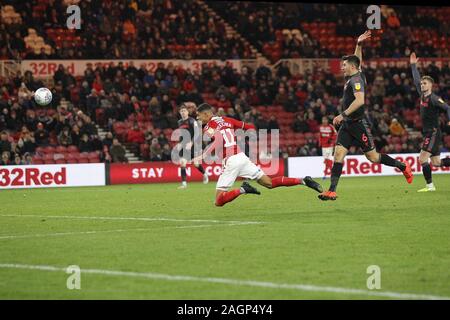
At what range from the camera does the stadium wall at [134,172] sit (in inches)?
1102

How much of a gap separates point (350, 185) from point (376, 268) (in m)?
16.0

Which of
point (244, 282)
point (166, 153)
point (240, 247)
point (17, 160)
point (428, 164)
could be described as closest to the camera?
point (244, 282)

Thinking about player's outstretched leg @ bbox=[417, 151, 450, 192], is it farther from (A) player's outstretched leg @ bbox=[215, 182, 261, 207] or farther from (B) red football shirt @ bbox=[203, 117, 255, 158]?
(B) red football shirt @ bbox=[203, 117, 255, 158]

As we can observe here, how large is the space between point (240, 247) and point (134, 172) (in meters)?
19.5

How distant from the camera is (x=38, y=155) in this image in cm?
2961

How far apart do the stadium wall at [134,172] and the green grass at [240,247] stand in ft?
30.3

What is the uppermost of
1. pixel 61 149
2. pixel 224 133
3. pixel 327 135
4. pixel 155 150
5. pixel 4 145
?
pixel 224 133

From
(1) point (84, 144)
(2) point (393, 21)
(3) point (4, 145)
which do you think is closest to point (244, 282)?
(3) point (4, 145)

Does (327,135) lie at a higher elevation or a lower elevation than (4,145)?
higher

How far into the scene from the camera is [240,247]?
1086 cm

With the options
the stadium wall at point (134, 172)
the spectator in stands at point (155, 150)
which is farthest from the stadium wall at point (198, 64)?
the stadium wall at point (134, 172)

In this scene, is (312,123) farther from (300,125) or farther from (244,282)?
(244,282)
